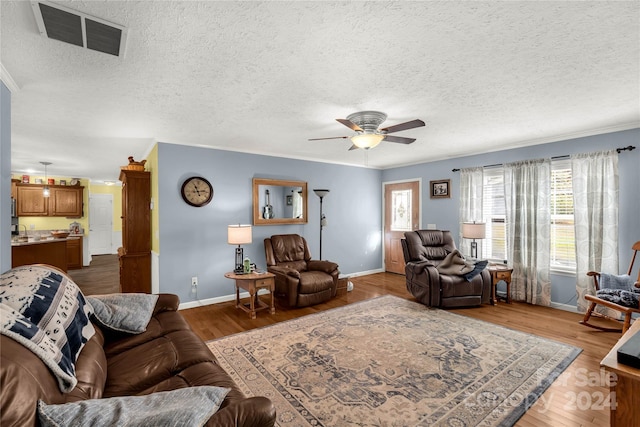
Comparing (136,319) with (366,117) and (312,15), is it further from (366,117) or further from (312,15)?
(366,117)

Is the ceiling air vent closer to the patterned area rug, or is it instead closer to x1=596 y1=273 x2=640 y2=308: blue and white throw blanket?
the patterned area rug

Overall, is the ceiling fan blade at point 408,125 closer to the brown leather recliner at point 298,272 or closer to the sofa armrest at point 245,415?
the brown leather recliner at point 298,272

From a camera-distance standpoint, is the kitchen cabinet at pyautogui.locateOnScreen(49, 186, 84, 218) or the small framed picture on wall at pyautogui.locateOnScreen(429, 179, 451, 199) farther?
the kitchen cabinet at pyautogui.locateOnScreen(49, 186, 84, 218)

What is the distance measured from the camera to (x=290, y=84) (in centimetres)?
241

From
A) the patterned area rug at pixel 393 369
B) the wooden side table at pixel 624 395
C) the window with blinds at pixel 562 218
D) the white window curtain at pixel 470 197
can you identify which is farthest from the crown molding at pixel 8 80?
the window with blinds at pixel 562 218

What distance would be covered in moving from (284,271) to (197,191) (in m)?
1.78

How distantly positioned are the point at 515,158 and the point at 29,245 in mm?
8017

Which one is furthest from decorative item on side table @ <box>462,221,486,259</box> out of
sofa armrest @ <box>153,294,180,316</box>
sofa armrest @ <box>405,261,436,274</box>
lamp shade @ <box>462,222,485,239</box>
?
sofa armrest @ <box>153,294,180,316</box>

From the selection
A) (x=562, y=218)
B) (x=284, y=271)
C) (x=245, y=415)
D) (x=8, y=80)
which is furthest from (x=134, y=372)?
(x=562, y=218)

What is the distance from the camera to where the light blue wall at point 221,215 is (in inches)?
162

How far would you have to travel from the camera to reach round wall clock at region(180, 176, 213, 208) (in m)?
4.21

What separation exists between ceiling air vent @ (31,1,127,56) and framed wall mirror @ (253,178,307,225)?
3.08 meters

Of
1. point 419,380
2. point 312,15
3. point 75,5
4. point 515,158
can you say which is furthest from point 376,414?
point 515,158

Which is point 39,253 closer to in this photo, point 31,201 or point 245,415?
point 31,201
